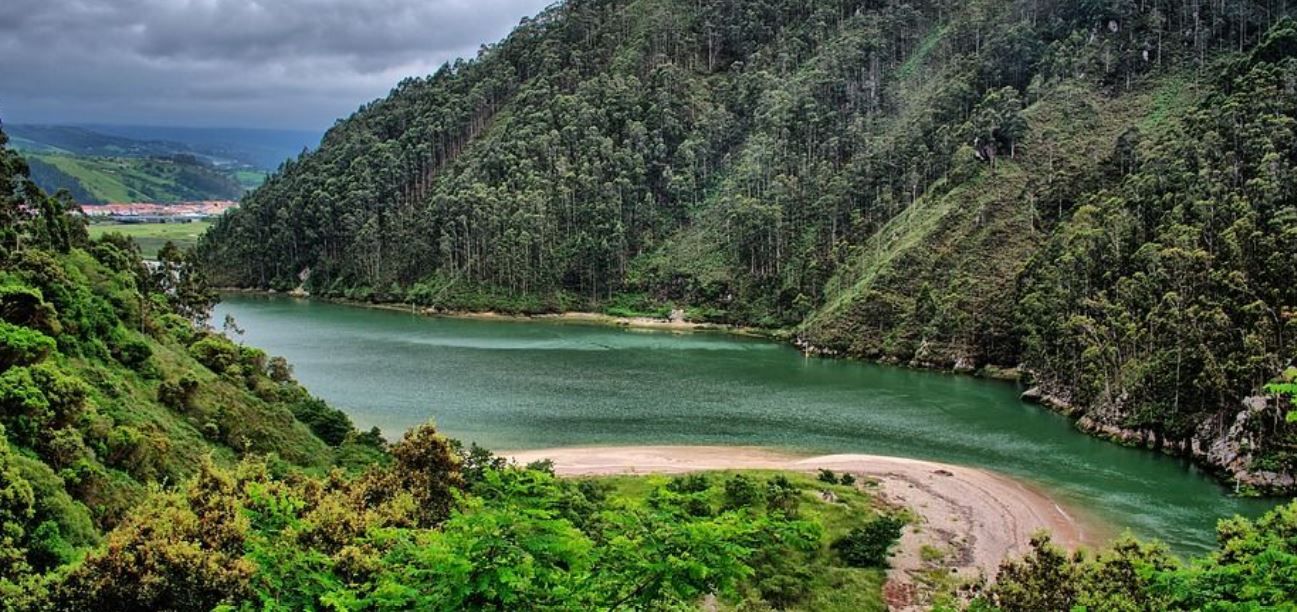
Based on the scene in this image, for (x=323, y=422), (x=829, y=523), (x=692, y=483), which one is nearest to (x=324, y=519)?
(x=692, y=483)

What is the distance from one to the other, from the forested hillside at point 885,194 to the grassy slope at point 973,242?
36cm

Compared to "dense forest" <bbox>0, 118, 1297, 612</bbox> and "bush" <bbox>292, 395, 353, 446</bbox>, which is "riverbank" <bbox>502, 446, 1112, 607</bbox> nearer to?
"dense forest" <bbox>0, 118, 1297, 612</bbox>

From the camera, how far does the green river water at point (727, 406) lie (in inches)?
2279

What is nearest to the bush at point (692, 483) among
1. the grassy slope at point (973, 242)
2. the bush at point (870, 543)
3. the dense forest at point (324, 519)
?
the dense forest at point (324, 519)

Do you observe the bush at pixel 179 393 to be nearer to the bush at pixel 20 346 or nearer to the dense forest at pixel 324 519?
the dense forest at pixel 324 519

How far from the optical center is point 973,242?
4188 inches

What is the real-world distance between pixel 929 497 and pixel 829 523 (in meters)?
9.97

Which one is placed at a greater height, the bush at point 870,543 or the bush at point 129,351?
the bush at point 129,351

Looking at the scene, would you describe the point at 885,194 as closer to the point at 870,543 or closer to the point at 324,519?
the point at 870,543

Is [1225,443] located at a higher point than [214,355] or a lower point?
higher

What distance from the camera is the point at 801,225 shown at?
137m

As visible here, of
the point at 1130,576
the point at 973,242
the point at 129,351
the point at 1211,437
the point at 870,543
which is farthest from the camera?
the point at 973,242

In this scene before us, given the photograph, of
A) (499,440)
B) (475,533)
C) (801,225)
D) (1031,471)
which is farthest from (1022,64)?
(475,533)

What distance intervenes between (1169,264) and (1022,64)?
226ft
